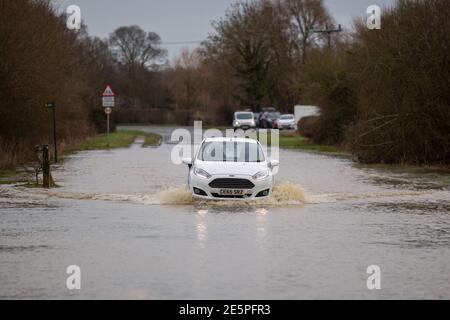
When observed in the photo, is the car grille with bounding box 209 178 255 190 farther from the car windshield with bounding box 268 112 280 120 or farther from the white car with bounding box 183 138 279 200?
the car windshield with bounding box 268 112 280 120

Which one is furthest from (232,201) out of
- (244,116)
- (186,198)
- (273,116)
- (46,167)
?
(273,116)

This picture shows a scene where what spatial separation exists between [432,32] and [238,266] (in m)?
22.6

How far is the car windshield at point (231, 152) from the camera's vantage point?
72.9 feet

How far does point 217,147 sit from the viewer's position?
22781 millimetres

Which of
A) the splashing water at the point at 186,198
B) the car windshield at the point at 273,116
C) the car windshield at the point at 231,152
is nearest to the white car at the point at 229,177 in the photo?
the car windshield at the point at 231,152

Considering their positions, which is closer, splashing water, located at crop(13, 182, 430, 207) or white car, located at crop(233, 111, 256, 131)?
splashing water, located at crop(13, 182, 430, 207)

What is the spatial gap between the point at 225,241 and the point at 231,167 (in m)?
6.49

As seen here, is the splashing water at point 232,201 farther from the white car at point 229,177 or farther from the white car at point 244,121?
the white car at point 244,121

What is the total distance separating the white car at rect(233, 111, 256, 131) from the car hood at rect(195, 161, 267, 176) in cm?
6152

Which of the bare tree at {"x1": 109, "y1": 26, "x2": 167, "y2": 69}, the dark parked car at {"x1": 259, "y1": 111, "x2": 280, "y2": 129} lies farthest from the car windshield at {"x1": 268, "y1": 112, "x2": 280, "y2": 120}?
the bare tree at {"x1": 109, "y1": 26, "x2": 167, "y2": 69}

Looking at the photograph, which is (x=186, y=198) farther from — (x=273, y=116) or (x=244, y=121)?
(x=273, y=116)

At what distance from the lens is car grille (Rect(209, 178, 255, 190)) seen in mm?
20688
